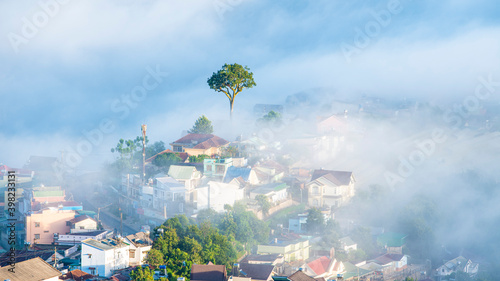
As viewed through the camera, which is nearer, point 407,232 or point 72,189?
point 407,232

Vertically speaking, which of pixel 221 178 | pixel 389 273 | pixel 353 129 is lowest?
pixel 389 273

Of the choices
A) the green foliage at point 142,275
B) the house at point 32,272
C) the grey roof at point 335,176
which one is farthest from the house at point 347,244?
the house at point 32,272

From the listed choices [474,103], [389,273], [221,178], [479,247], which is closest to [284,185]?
[221,178]

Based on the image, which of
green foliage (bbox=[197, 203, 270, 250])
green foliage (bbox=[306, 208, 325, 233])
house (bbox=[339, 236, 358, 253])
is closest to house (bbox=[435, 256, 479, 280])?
house (bbox=[339, 236, 358, 253])

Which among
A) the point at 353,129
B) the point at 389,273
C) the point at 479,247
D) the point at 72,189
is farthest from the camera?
the point at 353,129

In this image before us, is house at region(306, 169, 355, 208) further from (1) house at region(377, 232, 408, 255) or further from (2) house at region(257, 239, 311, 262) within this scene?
(2) house at region(257, 239, 311, 262)

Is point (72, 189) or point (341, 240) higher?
point (72, 189)

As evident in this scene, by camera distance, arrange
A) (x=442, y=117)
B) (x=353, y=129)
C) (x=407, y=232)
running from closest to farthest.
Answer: (x=407, y=232)
(x=353, y=129)
(x=442, y=117)

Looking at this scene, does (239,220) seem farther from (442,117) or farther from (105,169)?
(442,117)
